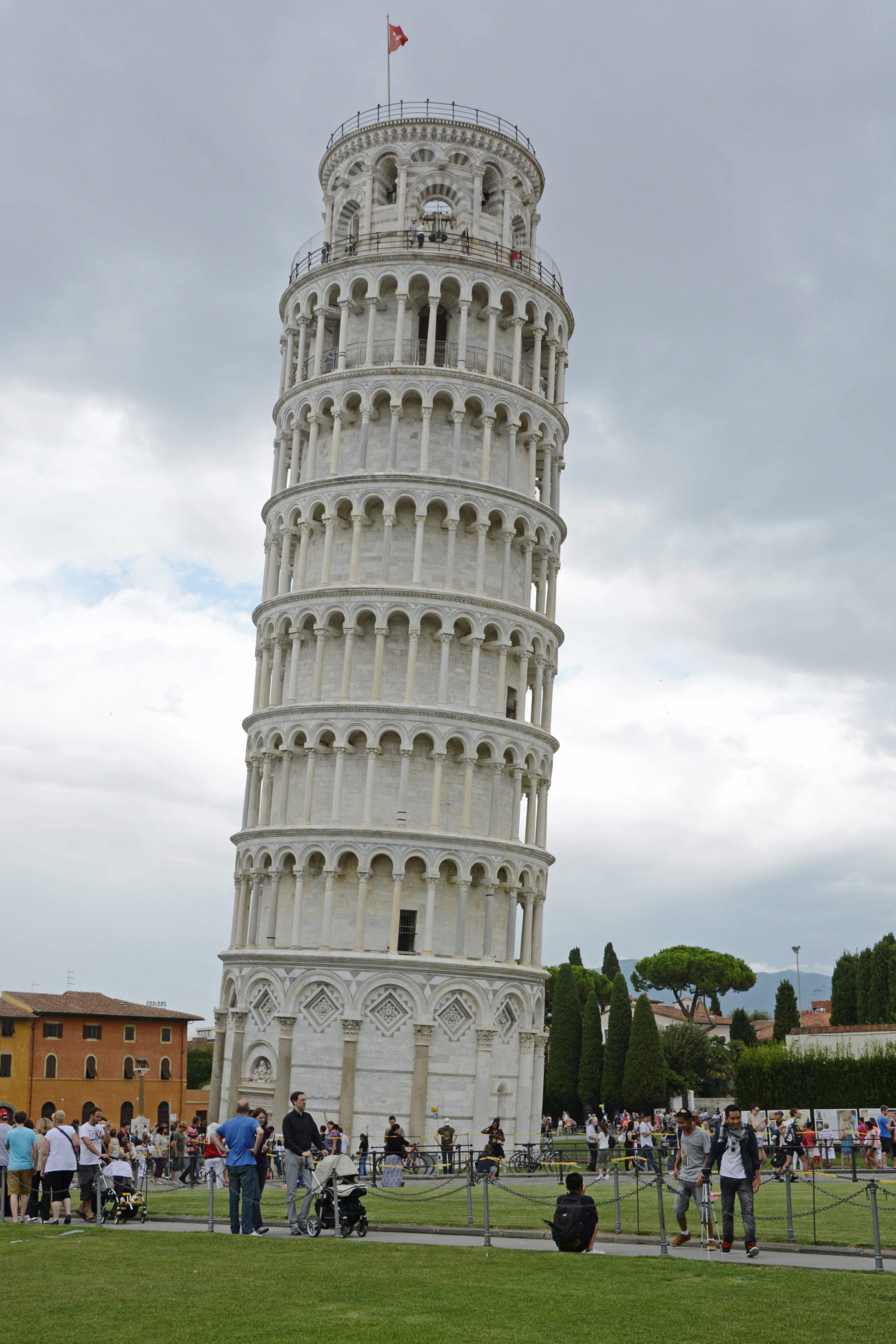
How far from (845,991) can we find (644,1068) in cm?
1913

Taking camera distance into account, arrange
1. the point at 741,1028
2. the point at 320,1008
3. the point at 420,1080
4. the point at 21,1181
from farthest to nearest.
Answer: the point at 741,1028 < the point at 320,1008 < the point at 420,1080 < the point at 21,1181

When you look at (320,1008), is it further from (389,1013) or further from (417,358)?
(417,358)

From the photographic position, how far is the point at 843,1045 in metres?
60.4

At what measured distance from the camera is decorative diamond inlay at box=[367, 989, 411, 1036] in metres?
48.1

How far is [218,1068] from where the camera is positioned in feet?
168

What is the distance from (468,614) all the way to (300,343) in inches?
584

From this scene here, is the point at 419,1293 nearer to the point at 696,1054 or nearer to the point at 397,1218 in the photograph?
the point at 397,1218

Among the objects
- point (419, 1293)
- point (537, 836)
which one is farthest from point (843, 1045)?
point (419, 1293)

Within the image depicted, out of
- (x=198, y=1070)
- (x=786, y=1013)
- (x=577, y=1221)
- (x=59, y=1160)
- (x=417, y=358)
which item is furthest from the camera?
(x=198, y=1070)

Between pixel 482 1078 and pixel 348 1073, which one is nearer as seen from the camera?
pixel 348 1073

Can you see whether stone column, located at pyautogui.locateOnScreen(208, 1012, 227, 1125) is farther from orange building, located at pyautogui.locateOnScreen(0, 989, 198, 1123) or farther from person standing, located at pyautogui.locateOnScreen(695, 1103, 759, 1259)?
orange building, located at pyautogui.locateOnScreen(0, 989, 198, 1123)

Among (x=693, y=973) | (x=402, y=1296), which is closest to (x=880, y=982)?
(x=693, y=973)

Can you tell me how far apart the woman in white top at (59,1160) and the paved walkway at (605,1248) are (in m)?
1.10

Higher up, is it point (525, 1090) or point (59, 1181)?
point (59, 1181)
